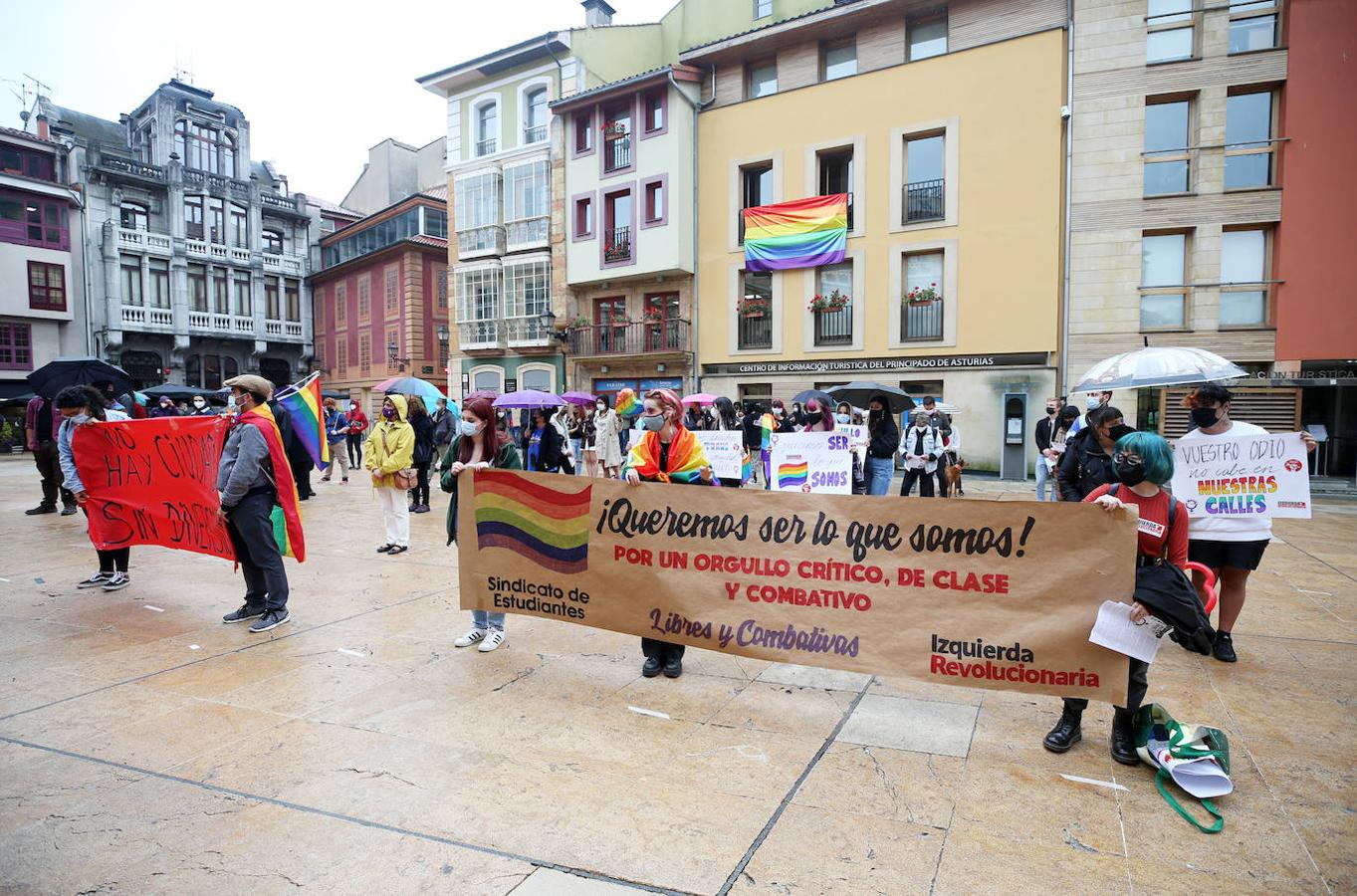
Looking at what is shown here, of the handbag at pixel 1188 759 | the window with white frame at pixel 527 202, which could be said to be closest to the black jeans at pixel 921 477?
the handbag at pixel 1188 759

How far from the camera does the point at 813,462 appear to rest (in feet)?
31.3

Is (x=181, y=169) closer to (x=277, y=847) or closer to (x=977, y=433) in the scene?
(x=977, y=433)

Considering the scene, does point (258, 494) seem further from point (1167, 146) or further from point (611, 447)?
point (1167, 146)

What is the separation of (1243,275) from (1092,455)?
1614 cm

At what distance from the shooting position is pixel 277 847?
2.64m

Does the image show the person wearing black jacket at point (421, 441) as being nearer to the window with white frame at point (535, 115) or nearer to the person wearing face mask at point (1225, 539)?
the person wearing face mask at point (1225, 539)

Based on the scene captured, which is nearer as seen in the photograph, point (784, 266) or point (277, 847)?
point (277, 847)

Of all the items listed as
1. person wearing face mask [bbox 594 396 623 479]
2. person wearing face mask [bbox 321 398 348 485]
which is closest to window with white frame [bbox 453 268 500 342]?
person wearing face mask [bbox 321 398 348 485]

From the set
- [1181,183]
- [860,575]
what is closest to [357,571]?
[860,575]

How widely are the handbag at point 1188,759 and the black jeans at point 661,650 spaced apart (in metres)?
2.47

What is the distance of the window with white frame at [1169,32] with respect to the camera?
54.4ft

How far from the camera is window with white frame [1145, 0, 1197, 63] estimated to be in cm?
1658

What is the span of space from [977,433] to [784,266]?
7.61 meters

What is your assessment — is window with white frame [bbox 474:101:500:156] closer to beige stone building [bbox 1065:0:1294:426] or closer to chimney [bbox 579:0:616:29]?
chimney [bbox 579:0:616:29]
